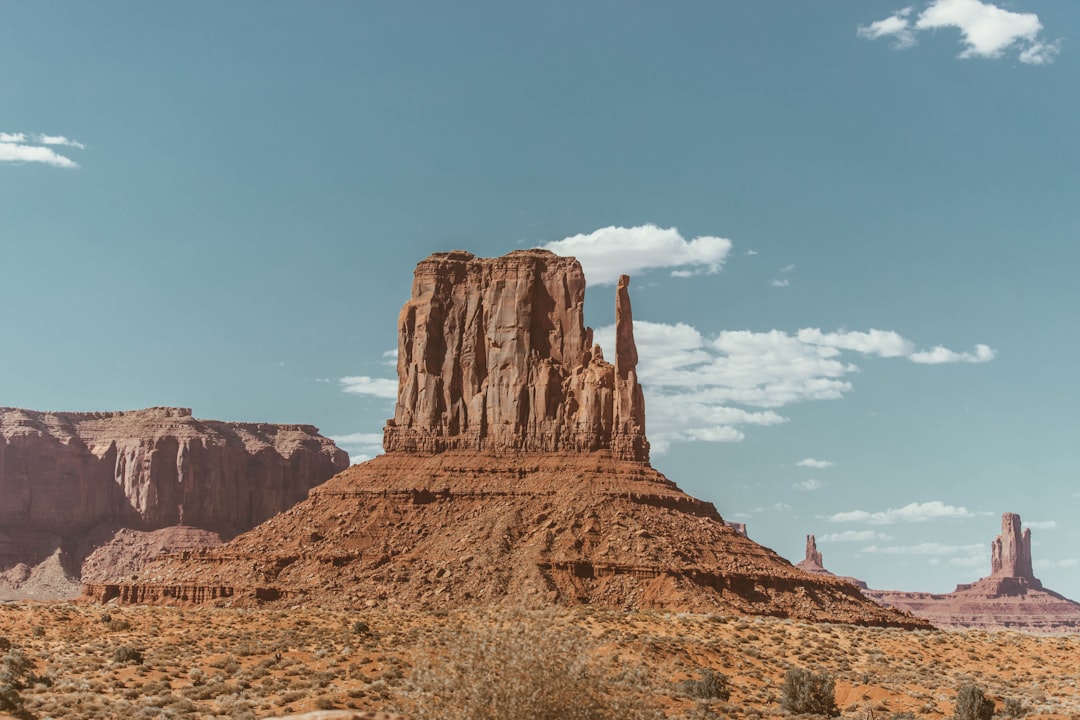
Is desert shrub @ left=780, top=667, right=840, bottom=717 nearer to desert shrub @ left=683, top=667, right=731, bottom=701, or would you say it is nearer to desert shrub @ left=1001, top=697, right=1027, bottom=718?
desert shrub @ left=683, top=667, right=731, bottom=701

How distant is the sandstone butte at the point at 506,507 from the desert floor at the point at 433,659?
20.4ft

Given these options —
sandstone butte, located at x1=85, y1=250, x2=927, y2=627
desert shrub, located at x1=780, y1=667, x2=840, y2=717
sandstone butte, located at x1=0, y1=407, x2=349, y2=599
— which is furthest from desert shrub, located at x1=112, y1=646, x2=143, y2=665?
sandstone butte, located at x1=0, y1=407, x2=349, y2=599

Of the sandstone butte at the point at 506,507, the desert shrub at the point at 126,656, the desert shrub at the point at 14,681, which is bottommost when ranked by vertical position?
the desert shrub at the point at 14,681

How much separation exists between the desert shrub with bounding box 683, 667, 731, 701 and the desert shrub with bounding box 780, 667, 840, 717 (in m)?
2.41

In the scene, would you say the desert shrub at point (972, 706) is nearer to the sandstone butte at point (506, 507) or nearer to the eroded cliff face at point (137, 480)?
the sandstone butte at point (506, 507)

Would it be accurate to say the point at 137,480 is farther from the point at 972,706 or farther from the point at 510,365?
the point at 972,706

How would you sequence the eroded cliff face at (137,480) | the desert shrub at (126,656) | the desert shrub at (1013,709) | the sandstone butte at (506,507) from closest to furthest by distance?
the desert shrub at (1013,709)
the desert shrub at (126,656)
the sandstone butte at (506,507)
the eroded cliff face at (137,480)

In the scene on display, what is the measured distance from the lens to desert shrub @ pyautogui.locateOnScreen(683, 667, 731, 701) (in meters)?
63.1

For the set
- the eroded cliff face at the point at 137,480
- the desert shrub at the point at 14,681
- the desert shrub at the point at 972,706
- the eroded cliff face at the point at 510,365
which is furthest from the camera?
the eroded cliff face at the point at 137,480

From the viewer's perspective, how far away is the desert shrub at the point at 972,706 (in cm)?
5975

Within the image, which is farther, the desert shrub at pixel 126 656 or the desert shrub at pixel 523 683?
the desert shrub at pixel 126 656

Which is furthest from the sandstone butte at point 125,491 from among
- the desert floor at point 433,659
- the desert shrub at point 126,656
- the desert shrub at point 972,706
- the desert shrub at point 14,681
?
the desert shrub at point 972,706

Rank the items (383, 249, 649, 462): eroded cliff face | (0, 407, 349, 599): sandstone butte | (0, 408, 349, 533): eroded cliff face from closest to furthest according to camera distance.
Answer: (383, 249, 649, 462): eroded cliff face, (0, 407, 349, 599): sandstone butte, (0, 408, 349, 533): eroded cliff face

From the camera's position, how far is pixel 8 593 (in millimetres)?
166625
